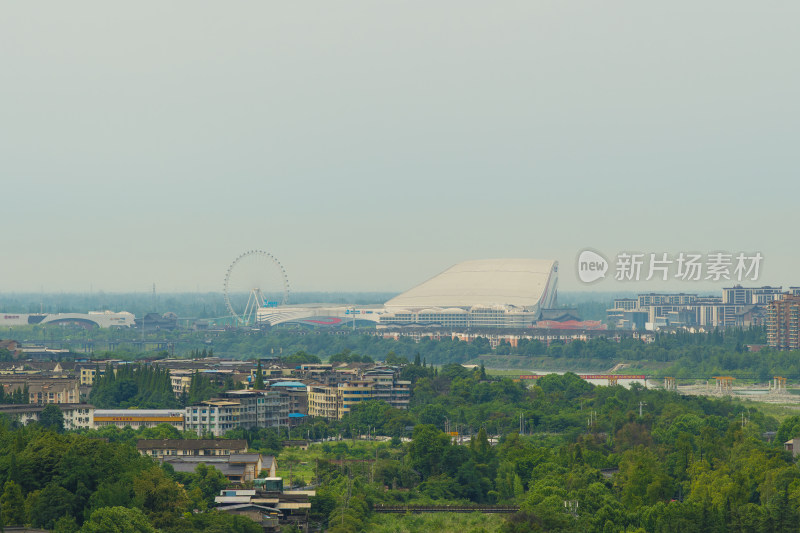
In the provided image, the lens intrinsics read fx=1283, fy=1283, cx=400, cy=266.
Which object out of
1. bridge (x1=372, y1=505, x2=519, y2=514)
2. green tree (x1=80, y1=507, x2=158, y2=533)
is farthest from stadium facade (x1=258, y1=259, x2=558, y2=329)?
green tree (x1=80, y1=507, x2=158, y2=533)

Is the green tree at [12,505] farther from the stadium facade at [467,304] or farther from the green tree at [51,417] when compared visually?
the stadium facade at [467,304]

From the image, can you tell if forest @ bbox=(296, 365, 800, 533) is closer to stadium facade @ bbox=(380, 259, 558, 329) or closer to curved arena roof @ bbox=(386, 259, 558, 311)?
stadium facade @ bbox=(380, 259, 558, 329)

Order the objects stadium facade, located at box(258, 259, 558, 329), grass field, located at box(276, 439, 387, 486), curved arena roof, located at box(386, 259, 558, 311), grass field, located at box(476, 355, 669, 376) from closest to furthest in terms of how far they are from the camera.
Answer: grass field, located at box(276, 439, 387, 486)
grass field, located at box(476, 355, 669, 376)
stadium facade, located at box(258, 259, 558, 329)
curved arena roof, located at box(386, 259, 558, 311)

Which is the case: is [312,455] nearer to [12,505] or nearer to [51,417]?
[51,417]

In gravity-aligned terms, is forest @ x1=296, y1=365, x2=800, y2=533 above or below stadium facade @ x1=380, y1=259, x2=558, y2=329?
below

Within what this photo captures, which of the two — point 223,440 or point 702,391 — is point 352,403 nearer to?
point 223,440

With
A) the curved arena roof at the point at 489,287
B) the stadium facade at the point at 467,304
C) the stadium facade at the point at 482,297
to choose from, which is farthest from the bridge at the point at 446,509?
the curved arena roof at the point at 489,287

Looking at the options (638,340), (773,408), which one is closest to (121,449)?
(773,408)
